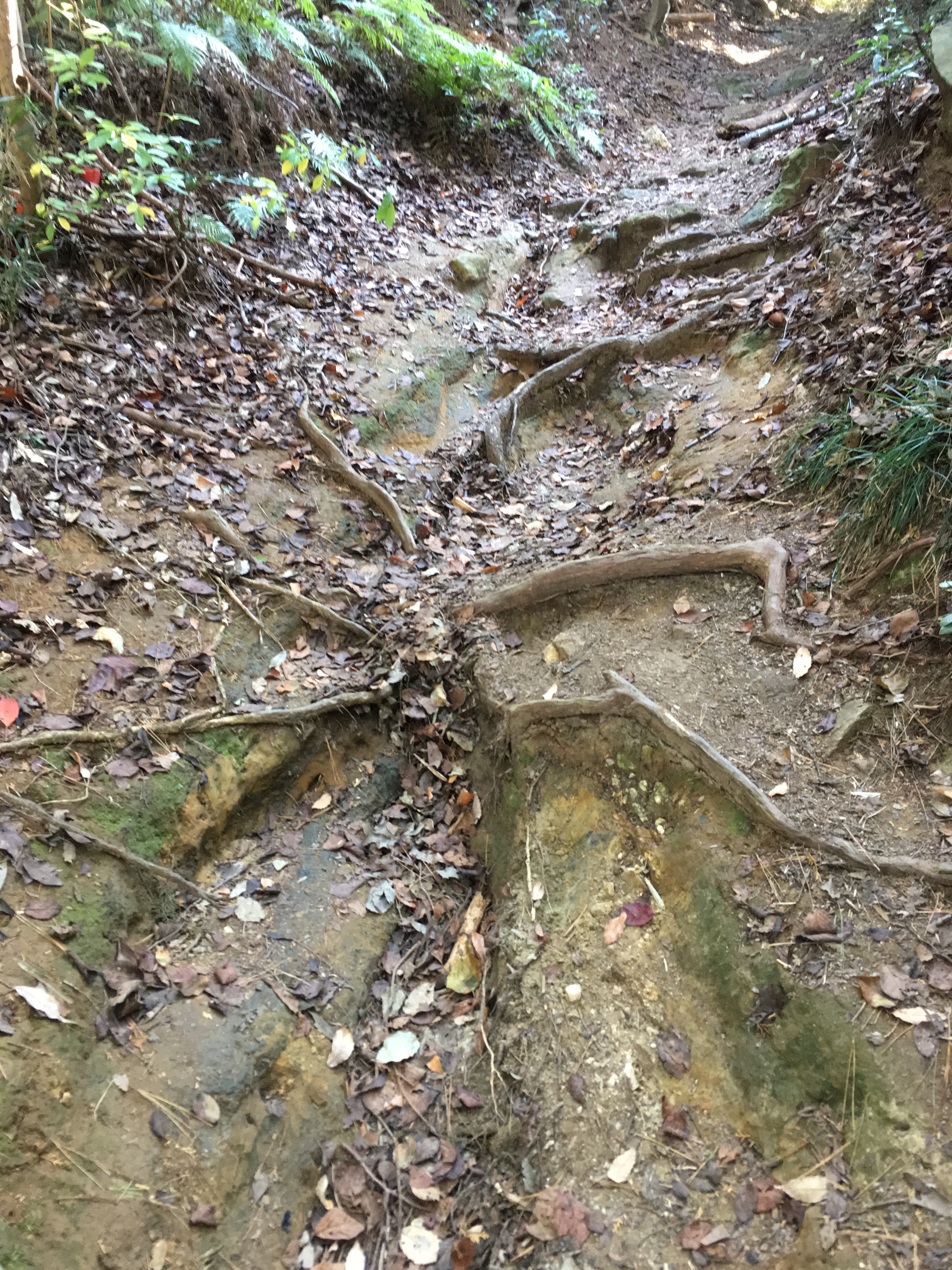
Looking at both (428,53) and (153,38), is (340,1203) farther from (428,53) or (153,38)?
(428,53)

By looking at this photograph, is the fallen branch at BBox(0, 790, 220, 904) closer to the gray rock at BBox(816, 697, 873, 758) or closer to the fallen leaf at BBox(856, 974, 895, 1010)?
the fallen leaf at BBox(856, 974, 895, 1010)

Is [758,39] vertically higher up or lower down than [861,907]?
higher up

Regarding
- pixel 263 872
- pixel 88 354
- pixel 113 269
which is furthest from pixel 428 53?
pixel 263 872

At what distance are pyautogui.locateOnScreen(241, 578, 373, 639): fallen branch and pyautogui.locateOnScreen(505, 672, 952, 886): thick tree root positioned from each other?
1282 millimetres

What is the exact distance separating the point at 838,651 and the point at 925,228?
353cm

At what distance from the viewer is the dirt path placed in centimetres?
271

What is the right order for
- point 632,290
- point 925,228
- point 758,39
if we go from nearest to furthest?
point 925,228, point 632,290, point 758,39

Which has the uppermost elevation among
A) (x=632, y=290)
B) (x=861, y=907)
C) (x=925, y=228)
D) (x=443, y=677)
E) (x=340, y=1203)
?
(x=925, y=228)

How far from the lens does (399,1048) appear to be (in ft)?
11.0

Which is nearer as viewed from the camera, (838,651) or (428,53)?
(838,651)

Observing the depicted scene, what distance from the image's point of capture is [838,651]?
3.51 metres

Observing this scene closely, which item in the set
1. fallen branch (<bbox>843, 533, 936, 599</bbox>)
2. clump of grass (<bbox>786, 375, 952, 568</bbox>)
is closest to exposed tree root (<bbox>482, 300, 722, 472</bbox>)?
clump of grass (<bbox>786, 375, 952, 568</bbox>)

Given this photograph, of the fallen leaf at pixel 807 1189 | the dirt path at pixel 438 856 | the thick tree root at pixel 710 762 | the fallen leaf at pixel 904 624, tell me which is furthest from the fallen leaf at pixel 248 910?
the fallen leaf at pixel 904 624

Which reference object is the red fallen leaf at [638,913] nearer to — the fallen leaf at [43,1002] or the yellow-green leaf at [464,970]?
the yellow-green leaf at [464,970]
